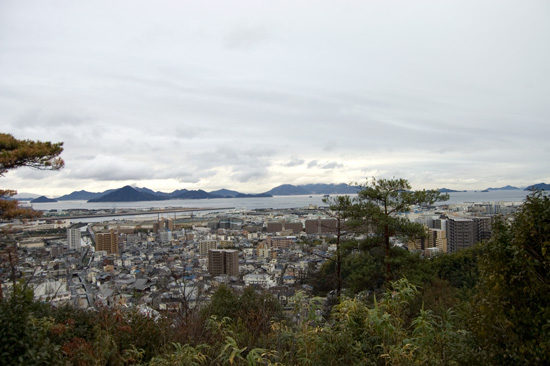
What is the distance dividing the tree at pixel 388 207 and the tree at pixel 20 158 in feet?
20.9

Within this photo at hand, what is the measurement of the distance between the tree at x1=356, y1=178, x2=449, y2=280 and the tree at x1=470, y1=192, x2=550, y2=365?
21.0 feet

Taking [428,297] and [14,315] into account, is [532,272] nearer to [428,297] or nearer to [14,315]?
[14,315]

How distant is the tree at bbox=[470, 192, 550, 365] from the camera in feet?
5.58

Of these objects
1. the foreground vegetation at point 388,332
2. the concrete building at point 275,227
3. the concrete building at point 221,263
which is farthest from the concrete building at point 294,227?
the foreground vegetation at point 388,332

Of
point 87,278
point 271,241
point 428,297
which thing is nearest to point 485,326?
point 428,297

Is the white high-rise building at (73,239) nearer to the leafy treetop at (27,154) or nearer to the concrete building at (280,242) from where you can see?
the concrete building at (280,242)

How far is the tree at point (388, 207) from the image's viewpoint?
8.38 metres

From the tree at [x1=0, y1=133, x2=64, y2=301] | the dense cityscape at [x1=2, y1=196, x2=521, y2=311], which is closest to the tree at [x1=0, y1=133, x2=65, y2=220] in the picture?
the tree at [x1=0, y1=133, x2=64, y2=301]

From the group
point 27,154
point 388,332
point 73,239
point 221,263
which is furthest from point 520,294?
point 73,239

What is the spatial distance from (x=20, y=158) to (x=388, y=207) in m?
7.50

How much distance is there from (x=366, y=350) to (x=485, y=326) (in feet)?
2.64

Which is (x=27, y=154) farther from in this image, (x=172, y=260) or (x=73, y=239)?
(x=73, y=239)

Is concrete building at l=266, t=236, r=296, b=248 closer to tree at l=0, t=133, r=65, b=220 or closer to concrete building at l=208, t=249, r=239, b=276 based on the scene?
concrete building at l=208, t=249, r=239, b=276

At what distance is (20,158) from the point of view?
193 inches
